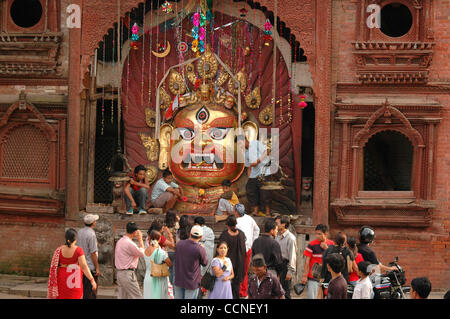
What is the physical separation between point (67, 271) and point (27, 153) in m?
6.11

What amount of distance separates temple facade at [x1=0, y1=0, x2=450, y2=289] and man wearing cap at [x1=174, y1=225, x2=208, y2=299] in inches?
167

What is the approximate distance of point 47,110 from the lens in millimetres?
15656

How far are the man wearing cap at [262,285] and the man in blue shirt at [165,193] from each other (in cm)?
636

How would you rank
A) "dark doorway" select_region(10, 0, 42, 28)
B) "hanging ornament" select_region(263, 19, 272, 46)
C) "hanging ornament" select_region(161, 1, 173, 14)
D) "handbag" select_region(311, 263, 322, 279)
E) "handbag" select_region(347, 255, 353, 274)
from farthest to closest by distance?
"dark doorway" select_region(10, 0, 42, 28) → "hanging ornament" select_region(161, 1, 173, 14) → "hanging ornament" select_region(263, 19, 272, 46) → "handbag" select_region(311, 263, 322, 279) → "handbag" select_region(347, 255, 353, 274)

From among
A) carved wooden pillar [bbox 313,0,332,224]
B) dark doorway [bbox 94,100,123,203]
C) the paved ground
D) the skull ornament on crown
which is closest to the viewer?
the paved ground

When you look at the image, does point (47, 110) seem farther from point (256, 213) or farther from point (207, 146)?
point (256, 213)

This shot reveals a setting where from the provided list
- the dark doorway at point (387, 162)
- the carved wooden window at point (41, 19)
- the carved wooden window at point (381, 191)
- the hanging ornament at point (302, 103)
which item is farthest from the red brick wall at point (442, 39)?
the carved wooden window at point (41, 19)

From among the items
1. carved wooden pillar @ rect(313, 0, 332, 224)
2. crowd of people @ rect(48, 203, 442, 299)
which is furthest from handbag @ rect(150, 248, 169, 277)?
carved wooden pillar @ rect(313, 0, 332, 224)

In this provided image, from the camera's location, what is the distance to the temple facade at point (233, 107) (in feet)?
48.0

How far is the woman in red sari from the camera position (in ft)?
33.7

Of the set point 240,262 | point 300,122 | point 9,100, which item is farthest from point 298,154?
point 9,100

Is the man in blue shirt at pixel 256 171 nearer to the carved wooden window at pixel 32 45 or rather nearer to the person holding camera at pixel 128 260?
the carved wooden window at pixel 32 45

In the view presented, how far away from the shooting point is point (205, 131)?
16062mm

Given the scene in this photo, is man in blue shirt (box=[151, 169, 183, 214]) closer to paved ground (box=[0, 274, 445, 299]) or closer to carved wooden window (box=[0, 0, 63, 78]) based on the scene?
paved ground (box=[0, 274, 445, 299])
